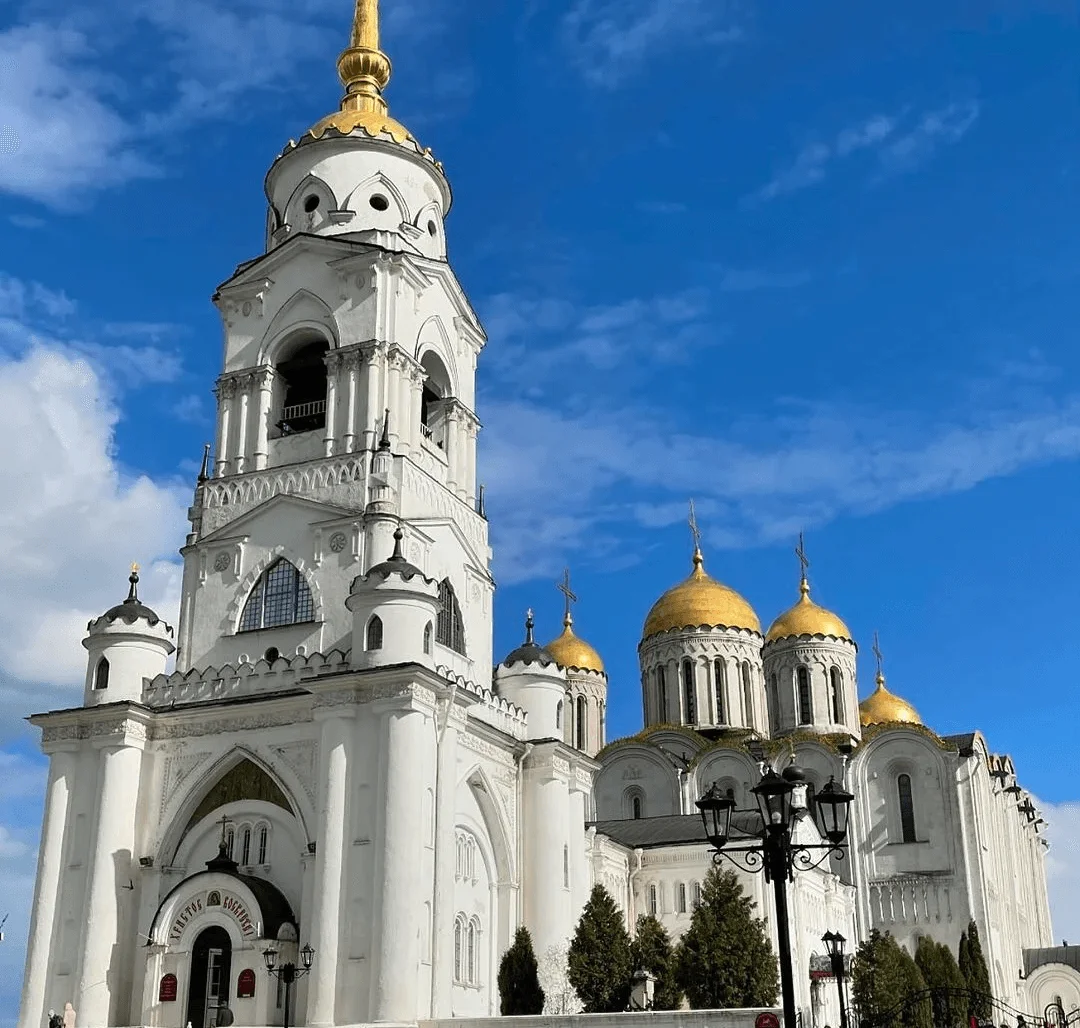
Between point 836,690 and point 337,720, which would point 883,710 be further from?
point 337,720

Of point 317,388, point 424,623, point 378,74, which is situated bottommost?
point 424,623

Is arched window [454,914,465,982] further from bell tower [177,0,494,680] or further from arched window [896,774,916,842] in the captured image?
arched window [896,774,916,842]

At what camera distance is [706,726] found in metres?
47.1

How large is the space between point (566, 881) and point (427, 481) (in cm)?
890

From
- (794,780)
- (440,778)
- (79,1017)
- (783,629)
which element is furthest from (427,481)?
(783,629)

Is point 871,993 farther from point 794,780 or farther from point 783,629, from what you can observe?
point 783,629

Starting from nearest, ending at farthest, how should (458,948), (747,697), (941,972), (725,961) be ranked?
(725,961)
(458,948)
(941,972)
(747,697)

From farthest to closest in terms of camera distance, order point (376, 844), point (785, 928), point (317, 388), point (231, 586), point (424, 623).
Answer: point (317, 388) → point (231, 586) → point (424, 623) → point (376, 844) → point (785, 928)

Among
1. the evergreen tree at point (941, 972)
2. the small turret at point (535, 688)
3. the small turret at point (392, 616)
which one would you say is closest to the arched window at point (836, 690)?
the evergreen tree at point (941, 972)

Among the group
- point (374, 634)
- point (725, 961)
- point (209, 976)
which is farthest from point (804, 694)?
point (209, 976)

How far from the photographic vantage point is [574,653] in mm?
53125

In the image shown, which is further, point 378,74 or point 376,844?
point 378,74

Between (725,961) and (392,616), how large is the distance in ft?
28.7

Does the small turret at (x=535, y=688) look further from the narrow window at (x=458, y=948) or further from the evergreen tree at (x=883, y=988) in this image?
Answer: the evergreen tree at (x=883, y=988)
